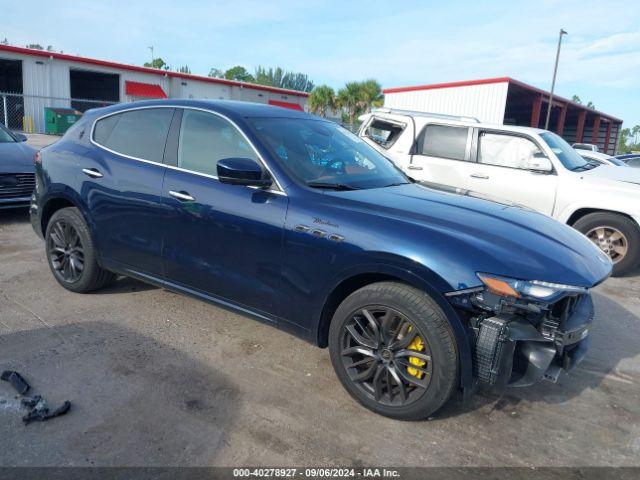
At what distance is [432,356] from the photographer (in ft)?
8.92

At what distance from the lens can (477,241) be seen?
2.77m

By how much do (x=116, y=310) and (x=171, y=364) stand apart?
1.15 meters

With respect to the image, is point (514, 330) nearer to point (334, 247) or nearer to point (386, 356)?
point (386, 356)

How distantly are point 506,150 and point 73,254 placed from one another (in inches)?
219

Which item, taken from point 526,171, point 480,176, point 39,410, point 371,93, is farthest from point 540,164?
point 371,93

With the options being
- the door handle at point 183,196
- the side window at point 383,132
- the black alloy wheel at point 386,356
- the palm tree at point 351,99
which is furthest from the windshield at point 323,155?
the palm tree at point 351,99

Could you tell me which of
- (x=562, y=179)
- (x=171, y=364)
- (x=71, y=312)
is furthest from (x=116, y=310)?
(x=562, y=179)

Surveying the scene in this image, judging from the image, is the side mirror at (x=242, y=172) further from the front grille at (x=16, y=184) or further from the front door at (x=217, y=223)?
the front grille at (x=16, y=184)

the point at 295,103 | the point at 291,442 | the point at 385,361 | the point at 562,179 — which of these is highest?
the point at 295,103

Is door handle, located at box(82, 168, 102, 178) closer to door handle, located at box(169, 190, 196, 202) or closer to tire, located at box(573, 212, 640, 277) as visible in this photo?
door handle, located at box(169, 190, 196, 202)

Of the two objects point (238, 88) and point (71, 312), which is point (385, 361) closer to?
point (71, 312)

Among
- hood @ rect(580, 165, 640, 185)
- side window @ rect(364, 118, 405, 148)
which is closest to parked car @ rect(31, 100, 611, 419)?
side window @ rect(364, 118, 405, 148)

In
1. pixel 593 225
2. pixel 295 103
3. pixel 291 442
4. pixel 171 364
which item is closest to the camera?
pixel 291 442

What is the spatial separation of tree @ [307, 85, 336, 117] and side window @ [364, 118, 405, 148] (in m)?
34.0
